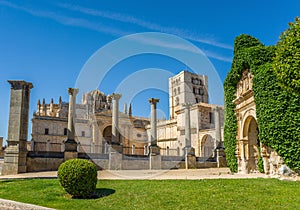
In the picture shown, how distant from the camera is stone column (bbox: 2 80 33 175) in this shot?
59.7 feet

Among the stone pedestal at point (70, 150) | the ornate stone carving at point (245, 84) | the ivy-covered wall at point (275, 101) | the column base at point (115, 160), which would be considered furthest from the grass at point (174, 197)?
the column base at point (115, 160)

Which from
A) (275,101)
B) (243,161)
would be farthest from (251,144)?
(275,101)

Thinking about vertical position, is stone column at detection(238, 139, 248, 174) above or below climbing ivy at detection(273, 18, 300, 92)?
below

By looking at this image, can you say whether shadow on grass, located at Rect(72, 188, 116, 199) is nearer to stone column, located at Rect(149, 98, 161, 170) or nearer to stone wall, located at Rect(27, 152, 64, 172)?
stone wall, located at Rect(27, 152, 64, 172)

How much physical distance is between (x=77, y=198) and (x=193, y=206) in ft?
12.8

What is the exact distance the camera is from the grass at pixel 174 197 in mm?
7398

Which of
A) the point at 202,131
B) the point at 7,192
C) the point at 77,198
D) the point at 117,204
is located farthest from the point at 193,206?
the point at 202,131

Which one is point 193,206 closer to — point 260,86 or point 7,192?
point 7,192

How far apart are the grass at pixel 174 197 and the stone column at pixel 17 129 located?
27.3ft

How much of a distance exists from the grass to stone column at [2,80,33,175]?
8334 mm

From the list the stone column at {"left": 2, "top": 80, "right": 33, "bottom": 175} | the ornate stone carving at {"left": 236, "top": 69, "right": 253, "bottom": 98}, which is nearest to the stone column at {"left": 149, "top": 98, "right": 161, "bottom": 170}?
the ornate stone carving at {"left": 236, "top": 69, "right": 253, "bottom": 98}

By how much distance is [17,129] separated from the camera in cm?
1869

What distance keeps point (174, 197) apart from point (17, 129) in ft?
46.1

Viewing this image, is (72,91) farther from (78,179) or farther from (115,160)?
(78,179)
